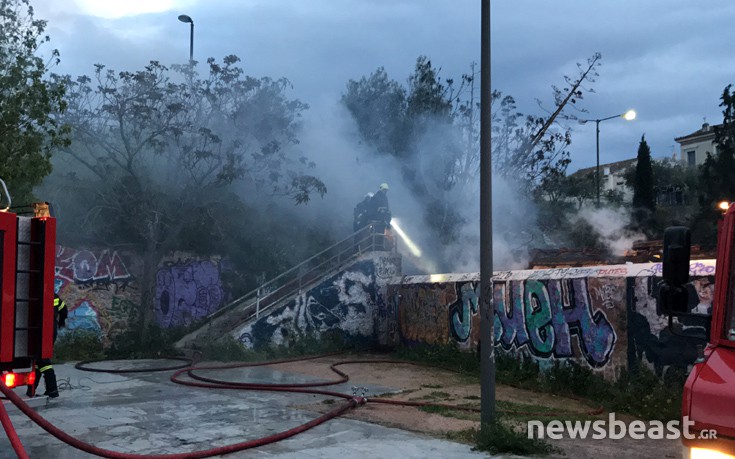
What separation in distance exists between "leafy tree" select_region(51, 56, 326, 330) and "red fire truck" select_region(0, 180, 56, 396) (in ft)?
41.0

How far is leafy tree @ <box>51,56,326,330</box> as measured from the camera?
18.5 metres

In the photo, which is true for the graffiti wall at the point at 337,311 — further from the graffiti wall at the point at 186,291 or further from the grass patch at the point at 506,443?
the grass patch at the point at 506,443

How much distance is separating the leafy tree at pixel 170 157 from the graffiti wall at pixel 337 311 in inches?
142

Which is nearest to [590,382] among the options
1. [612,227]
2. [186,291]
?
[186,291]

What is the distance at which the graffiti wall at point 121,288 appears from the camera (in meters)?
18.5

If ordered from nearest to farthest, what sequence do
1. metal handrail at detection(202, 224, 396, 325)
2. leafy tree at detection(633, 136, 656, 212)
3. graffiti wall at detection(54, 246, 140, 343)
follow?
metal handrail at detection(202, 224, 396, 325), graffiti wall at detection(54, 246, 140, 343), leafy tree at detection(633, 136, 656, 212)

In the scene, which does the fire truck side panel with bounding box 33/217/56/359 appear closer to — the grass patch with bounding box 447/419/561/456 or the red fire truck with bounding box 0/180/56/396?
the red fire truck with bounding box 0/180/56/396

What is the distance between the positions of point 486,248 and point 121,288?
1451cm

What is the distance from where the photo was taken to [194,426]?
28.0 feet

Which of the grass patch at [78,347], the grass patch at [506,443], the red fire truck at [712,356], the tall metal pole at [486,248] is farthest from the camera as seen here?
the grass patch at [78,347]

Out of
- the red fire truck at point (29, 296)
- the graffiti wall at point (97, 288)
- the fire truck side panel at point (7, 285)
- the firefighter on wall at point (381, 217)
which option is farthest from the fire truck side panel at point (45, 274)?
the firefighter on wall at point (381, 217)

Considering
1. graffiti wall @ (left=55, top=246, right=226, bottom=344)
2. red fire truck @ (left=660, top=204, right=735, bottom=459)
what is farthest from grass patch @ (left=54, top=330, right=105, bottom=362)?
red fire truck @ (left=660, top=204, right=735, bottom=459)

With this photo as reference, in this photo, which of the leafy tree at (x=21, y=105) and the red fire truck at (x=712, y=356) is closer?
the red fire truck at (x=712, y=356)

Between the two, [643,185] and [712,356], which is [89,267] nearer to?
[712,356]
